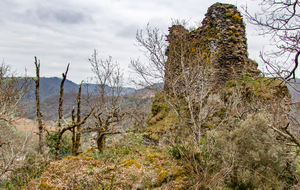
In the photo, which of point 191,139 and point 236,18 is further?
point 236,18

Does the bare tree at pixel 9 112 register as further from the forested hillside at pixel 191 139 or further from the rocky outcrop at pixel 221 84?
the rocky outcrop at pixel 221 84

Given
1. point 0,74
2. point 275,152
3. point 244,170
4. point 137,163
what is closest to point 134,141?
point 137,163

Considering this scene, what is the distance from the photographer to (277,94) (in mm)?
9984

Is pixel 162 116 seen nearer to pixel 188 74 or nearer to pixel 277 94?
pixel 188 74

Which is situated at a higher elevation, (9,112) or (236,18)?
(236,18)

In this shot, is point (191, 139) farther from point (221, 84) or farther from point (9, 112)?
point (9, 112)

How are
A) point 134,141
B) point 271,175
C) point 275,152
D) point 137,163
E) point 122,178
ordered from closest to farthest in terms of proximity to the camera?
point 122,178 < point 137,163 < point 275,152 < point 271,175 < point 134,141

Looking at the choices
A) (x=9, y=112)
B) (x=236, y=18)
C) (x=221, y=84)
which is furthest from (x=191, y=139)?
(x=9, y=112)

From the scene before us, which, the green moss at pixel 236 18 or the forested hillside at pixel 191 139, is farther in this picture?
the green moss at pixel 236 18

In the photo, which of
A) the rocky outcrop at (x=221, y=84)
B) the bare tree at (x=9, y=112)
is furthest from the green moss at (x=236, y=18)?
the bare tree at (x=9, y=112)

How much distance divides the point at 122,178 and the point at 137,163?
0.99 metres

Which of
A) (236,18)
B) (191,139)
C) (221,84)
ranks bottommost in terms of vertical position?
(191,139)

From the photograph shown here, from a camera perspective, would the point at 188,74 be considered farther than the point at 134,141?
No

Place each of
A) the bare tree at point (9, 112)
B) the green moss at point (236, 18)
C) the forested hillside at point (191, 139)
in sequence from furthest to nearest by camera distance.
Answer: the green moss at point (236, 18) → the bare tree at point (9, 112) → the forested hillside at point (191, 139)
